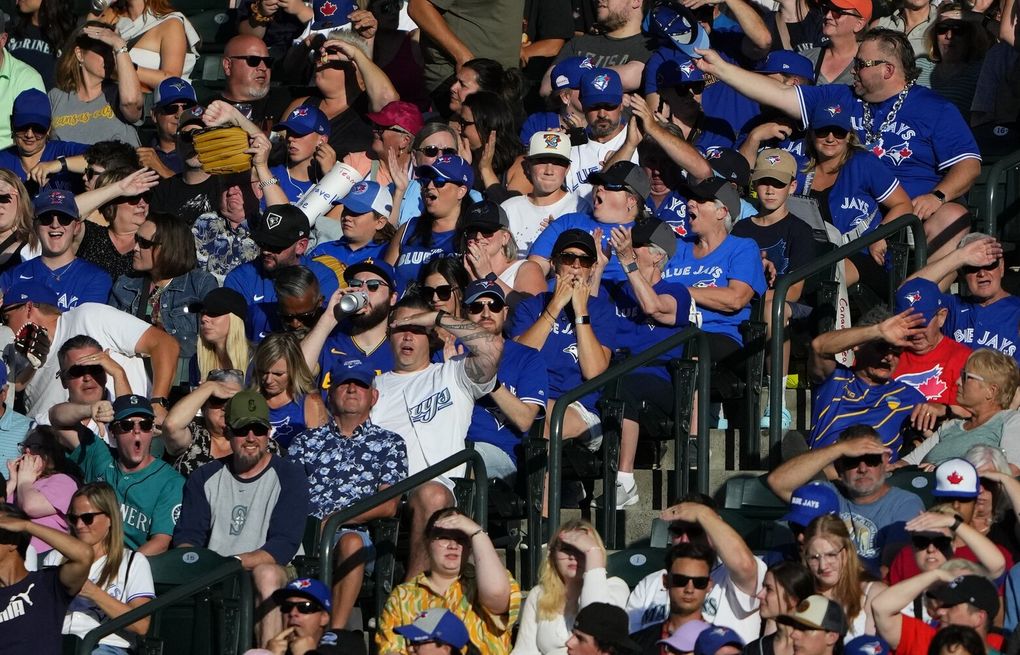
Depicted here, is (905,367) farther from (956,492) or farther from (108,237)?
(108,237)

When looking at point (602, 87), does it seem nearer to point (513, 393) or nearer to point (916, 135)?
point (916, 135)

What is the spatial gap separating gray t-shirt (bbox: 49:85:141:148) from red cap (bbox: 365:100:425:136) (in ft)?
6.89

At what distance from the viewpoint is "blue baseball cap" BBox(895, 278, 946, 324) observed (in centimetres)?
1122

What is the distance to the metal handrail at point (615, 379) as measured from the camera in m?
10.6

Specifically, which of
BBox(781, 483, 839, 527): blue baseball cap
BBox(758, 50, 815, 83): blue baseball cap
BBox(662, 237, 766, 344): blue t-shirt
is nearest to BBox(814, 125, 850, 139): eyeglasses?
BBox(758, 50, 815, 83): blue baseball cap

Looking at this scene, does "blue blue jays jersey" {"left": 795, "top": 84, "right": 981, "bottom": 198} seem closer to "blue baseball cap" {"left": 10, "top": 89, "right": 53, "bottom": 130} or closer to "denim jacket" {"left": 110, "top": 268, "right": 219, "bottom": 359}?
"denim jacket" {"left": 110, "top": 268, "right": 219, "bottom": 359}

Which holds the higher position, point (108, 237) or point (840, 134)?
point (840, 134)

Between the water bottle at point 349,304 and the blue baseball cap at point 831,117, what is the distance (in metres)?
2.76

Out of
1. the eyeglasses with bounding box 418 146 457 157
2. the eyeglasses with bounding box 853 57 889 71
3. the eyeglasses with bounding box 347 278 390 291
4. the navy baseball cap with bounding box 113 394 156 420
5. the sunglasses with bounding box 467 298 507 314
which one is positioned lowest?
the navy baseball cap with bounding box 113 394 156 420

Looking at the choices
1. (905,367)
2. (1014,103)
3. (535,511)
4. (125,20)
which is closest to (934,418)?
(905,367)

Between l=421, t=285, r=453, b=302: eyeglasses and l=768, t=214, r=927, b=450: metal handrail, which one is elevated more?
l=768, t=214, r=927, b=450: metal handrail

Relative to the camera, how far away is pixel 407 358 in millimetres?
11742

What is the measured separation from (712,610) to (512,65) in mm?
6142

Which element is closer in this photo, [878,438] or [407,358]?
[878,438]
